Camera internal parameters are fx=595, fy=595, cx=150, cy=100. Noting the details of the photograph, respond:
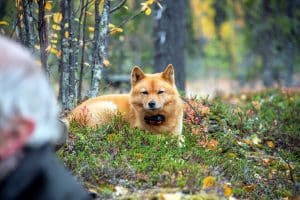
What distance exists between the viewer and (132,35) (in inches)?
811

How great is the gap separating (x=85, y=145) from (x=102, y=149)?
218 mm

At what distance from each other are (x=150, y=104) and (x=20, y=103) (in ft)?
19.2

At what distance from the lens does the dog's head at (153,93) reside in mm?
8411

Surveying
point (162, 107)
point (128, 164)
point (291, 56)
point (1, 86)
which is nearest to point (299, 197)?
point (128, 164)

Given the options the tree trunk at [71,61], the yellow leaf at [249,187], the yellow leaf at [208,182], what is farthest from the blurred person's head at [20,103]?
the tree trunk at [71,61]

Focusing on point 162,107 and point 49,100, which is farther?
point 162,107

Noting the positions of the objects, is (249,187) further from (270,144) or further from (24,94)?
(24,94)

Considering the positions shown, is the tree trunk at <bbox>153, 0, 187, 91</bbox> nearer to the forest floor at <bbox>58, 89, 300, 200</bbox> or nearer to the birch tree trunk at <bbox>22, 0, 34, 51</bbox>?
the forest floor at <bbox>58, 89, 300, 200</bbox>

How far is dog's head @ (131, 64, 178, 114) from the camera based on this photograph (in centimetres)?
841

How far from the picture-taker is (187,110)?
8969 mm

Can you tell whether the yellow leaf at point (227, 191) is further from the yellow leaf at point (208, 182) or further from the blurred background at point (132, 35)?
the blurred background at point (132, 35)

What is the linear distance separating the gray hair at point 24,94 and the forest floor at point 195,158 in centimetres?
243

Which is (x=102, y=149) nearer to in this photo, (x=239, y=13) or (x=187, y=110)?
(x=187, y=110)

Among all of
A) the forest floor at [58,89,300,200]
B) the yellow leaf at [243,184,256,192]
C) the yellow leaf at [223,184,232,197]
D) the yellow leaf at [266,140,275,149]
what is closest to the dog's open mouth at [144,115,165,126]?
the forest floor at [58,89,300,200]
